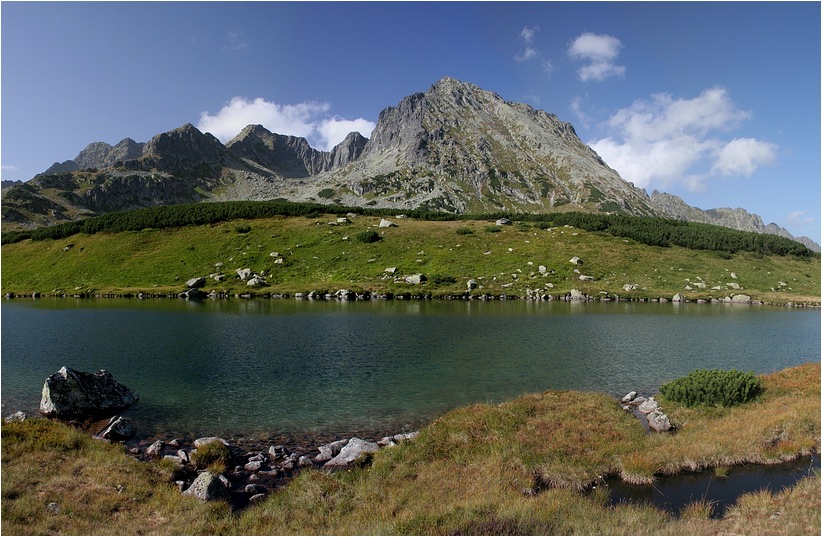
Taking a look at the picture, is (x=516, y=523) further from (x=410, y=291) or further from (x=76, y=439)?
(x=410, y=291)

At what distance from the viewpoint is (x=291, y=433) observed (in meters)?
19.0

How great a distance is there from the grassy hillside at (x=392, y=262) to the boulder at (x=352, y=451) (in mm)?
65992

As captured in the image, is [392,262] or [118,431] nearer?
[118,431]

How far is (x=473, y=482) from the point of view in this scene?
44.8ft

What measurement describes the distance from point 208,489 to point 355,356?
68.2ft

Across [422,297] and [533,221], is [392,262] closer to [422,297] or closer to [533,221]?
[422,297]

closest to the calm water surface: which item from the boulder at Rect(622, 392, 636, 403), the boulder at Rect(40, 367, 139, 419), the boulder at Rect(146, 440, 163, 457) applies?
the boulder at Rect(40, 367, 139, 419)

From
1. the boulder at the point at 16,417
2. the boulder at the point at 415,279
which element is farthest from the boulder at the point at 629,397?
the boulder at the point at 415,279

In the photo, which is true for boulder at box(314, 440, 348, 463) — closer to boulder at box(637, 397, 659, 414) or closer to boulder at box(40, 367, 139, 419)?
boulder at box(40, 367, 139, 419)

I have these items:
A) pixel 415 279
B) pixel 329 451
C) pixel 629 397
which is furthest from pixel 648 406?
pixel 415 279

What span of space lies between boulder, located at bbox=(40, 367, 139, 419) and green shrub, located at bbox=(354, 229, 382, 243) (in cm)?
8724

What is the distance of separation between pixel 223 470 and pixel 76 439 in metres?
6.83

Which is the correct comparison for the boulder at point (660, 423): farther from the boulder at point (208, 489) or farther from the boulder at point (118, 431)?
the boulder at point (118, 431)

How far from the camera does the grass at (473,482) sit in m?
10.8
